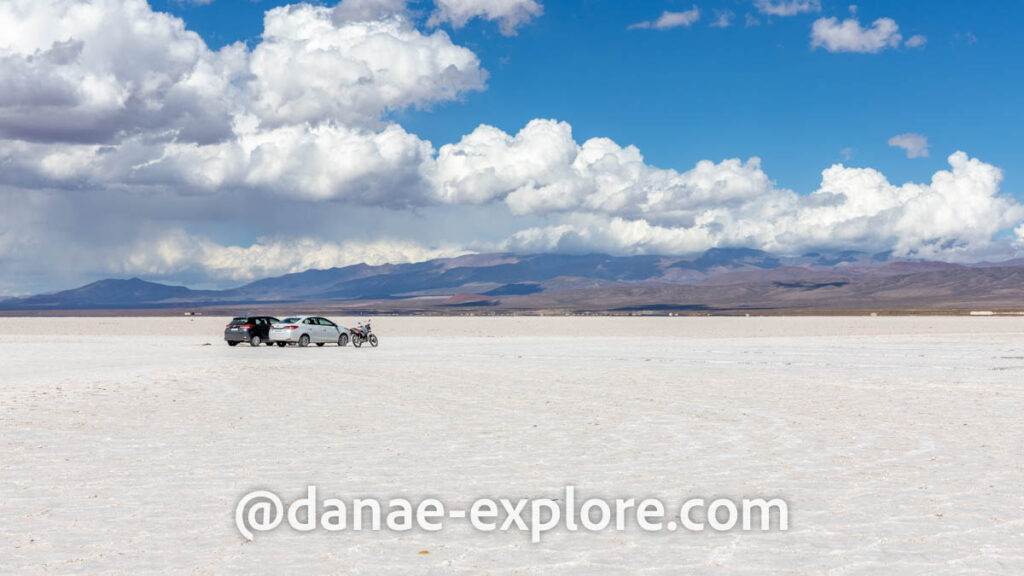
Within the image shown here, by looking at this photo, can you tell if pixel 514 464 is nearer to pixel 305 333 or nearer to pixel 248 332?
pixel 305 333

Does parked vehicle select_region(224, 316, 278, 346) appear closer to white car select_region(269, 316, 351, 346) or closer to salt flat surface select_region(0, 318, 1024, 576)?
white car select_region(269, 316, 351, 346)

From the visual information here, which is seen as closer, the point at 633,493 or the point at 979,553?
the point at 979,553

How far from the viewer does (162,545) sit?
25.2 feet

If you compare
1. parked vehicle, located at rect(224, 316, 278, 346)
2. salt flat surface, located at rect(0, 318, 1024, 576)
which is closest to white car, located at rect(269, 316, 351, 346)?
parked vehicle, located at rect(224, 316, 278, 346)

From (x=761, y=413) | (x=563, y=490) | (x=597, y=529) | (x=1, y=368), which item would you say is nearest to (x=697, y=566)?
(x=597, y=529)

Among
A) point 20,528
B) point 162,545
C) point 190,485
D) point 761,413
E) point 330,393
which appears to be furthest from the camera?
point 330,393

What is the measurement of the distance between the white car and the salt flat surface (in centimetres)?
2181

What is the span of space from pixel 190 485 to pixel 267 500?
1342 millimetres

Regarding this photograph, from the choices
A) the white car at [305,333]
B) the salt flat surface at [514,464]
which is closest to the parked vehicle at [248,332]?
the white car at [305,333]

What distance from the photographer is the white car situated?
47.7m

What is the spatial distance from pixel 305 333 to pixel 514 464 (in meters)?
37.9

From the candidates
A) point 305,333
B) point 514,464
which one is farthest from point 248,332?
point 514,464

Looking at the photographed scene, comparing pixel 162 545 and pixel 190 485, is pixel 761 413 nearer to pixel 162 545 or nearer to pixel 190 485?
pixel 190 485

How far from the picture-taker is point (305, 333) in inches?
1887
